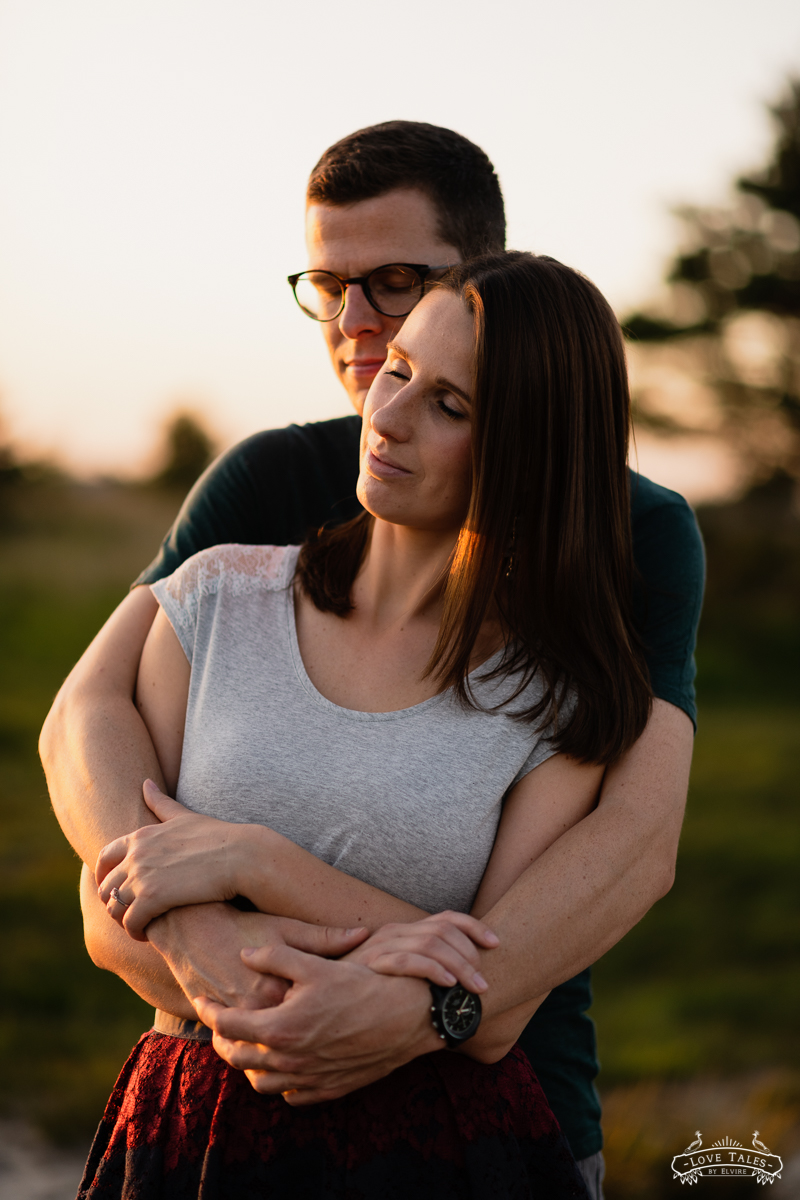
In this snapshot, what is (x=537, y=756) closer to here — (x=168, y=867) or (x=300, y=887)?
(x=300, y=887)

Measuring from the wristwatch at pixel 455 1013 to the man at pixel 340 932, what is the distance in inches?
0.8

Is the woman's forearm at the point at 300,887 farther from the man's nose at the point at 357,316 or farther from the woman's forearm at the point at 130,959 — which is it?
the man's nose at the point at 357,316

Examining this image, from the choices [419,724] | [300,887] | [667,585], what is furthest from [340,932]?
[667,585]

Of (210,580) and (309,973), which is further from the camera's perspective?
(210,580)

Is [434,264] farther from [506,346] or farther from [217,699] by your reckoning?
[217,699]

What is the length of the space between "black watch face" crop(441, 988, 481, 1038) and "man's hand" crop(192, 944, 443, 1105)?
0.08ft

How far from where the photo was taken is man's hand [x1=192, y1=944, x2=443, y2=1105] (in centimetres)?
141

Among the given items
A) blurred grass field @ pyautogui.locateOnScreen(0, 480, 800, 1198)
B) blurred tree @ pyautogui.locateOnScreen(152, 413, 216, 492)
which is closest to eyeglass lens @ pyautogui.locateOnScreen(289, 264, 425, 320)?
blurred grass field @ pyautogui.locateOnScreen(0, 480, 800, 1198)

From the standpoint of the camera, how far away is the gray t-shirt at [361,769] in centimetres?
159

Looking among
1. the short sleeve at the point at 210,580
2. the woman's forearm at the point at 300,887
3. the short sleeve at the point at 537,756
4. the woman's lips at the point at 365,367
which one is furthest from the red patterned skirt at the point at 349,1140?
the woman's lips at the point at 365,367

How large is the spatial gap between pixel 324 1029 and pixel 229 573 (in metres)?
0.82

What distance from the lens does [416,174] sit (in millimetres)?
2266

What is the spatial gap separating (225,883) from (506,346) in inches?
36.6

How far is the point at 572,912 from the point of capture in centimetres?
157
